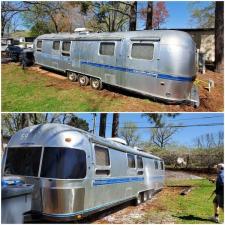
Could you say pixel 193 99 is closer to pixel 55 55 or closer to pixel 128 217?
pixel 128 217

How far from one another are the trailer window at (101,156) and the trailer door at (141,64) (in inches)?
137

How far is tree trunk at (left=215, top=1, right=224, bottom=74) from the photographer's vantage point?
1964 centimetres

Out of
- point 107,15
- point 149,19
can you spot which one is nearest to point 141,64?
point 149,19

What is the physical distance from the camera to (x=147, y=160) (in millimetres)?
15023

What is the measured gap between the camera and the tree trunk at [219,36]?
19642 millimetres

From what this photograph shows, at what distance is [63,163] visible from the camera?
8.09 metres

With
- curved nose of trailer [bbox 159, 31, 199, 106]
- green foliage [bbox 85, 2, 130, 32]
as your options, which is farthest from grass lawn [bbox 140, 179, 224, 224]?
green foliage [bbox 85, 2, 130, 32]

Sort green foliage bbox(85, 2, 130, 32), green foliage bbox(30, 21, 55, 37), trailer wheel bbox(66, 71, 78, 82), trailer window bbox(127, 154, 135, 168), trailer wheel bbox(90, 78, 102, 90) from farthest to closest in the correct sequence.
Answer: green foliage bbox(30, 21, 55, 37)
green foliage bbox(85, 2, 130, 32)
trailer wheel bbox(66, 71, 78, 82)
trailer wheel bbox(90, 78, 102, 90)
trailer window bbox(127, 154, 135, 168)

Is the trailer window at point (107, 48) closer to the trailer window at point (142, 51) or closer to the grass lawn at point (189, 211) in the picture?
the trailer window at point (142, 51)

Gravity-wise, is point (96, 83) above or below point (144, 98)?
above

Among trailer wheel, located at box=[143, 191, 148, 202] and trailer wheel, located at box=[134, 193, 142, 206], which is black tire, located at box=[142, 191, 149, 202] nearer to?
trailer wheel, located at box=[143, 191, 148, 202]

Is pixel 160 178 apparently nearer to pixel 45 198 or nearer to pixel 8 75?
pixel 8 75

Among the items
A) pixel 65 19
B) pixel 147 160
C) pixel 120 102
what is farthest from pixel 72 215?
pixel 65 19

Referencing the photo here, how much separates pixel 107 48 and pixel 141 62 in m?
2.04
